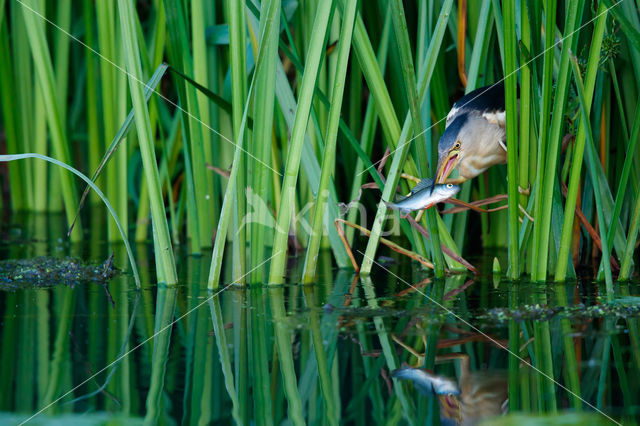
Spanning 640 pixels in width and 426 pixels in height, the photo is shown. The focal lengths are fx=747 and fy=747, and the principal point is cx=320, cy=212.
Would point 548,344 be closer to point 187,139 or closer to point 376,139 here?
point 187,139

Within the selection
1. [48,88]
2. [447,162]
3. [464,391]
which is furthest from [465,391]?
[48,88]

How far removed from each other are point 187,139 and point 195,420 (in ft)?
4.82

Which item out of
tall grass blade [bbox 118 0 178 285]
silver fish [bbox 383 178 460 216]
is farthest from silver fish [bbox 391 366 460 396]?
tall grass blade [bbox 118 0 178 285]

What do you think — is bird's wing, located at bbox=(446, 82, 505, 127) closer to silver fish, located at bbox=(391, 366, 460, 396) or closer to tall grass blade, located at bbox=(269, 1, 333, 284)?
tall grass blade, located at bbox=(269, 1, 333, 284)

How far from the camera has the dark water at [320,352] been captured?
3.68 feet

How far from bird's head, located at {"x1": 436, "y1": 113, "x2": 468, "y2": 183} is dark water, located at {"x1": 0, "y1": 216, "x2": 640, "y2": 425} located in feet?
1.01

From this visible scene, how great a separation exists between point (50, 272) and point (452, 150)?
1220 millimetres

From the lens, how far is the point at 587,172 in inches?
85.7

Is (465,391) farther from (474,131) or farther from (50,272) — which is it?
(50,272)

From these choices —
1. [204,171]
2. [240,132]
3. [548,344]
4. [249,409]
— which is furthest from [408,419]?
[204,171]

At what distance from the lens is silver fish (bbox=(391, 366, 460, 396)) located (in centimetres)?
119

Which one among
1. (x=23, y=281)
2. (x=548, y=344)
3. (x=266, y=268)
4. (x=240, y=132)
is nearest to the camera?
(x=548, y=344)

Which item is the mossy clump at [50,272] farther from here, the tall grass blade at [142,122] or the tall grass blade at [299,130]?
the tall grass blade at [299,130]

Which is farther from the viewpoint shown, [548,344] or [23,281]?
[23,281]
